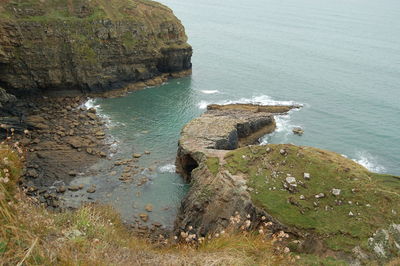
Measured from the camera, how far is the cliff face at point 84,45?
5003cm

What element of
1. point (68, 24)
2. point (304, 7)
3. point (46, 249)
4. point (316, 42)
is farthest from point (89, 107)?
point (304, 7)

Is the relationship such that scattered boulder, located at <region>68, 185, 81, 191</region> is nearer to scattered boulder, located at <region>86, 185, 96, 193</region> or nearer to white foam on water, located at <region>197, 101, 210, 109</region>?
scattered boulder, located at <region>86, 185, 96, 193</region>

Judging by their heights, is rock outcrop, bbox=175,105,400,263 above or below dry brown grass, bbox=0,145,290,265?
below

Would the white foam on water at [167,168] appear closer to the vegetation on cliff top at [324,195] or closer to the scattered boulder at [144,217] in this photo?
the scattered boulder at [144,217]

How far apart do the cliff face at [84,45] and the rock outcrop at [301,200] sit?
102 ft

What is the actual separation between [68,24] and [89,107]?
14.5 m

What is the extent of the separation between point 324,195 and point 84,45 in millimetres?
45555

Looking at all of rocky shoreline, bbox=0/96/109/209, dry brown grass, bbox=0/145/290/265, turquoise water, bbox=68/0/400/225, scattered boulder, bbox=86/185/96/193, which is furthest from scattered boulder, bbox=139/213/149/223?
dry brown grass, bbox=0/145/290/265

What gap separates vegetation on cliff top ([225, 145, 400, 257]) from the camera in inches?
915

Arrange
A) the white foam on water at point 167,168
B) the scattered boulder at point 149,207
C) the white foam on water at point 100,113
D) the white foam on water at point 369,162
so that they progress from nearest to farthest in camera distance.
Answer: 1. the scattered boulder at point 149,207
2. the white foam on water at point 167,168
3. the white foam on water at point 369,162
4. the white foam on water at point 100,113

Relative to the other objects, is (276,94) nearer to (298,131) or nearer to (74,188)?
(298,131)

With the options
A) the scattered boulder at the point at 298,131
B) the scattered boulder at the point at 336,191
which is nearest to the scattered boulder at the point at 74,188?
the scattered boulder at the point at 336,191

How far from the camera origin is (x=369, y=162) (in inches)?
1828

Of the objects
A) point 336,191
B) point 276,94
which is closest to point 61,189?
point 336,191
